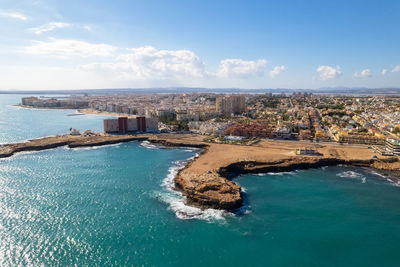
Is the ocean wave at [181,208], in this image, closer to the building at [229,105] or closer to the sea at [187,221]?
the sea at [187,221]

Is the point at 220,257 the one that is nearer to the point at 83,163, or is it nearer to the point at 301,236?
the point at 301,236

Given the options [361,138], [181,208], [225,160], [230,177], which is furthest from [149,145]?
[361,138]

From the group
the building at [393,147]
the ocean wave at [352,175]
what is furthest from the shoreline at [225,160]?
the ocean wave at [352,175]

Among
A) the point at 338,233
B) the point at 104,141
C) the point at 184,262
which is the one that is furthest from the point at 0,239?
the point at 104,141

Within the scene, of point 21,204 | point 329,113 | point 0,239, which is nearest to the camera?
point 0,239

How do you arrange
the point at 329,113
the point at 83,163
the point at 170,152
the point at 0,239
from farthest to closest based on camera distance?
1. the point at 329,113
2. the point at 170,152
3. the point at 83,163
4. the point at 0,239

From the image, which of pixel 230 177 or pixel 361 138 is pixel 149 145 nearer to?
pixel 230 177
